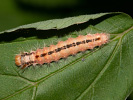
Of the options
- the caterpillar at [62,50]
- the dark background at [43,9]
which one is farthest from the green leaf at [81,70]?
the dark background at [43,9]

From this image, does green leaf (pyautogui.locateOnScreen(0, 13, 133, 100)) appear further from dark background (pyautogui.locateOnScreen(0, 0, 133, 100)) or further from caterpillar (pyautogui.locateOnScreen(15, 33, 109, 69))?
dark background (pyautogui.locateOnScreen(0, 0, 133, 100))

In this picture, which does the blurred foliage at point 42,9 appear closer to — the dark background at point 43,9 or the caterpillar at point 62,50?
the dark background at point 43,9

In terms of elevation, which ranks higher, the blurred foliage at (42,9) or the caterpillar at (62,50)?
the blurred foliage at (42,9)

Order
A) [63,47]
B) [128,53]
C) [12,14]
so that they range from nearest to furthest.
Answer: [128,53] → [63,47] → [12,14]

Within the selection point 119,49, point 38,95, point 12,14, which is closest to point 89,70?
point 119,49

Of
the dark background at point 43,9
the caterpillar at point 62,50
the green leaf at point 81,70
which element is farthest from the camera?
the dark background at point 43,9

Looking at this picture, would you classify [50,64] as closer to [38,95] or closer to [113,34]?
[38,95]
